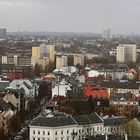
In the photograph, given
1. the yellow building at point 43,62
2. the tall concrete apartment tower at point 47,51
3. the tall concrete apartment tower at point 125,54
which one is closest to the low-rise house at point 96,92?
the yellow building at point 43,62

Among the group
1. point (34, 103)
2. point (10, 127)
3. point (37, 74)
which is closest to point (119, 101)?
point (34, 103)

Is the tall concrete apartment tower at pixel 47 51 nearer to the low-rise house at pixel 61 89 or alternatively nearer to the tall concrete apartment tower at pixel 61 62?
the tall concrete apartment tower at pixel 61 62

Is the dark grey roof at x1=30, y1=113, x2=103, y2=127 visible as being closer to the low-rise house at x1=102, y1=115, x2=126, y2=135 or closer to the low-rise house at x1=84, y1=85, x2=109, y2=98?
the low-rise house at x1=102, y1=115, x2=126, y2=135

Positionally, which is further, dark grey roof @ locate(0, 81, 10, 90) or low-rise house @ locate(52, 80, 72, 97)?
dark grey roof @ locate(0, 81, 10, 90)

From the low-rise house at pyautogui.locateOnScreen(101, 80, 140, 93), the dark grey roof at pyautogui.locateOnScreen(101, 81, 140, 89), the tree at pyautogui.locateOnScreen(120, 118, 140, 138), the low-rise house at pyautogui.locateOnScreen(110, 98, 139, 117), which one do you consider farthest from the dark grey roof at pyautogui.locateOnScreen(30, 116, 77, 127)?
the dark grey roof at pyautogui.locateOnScreen(101, 81, 140, 89)

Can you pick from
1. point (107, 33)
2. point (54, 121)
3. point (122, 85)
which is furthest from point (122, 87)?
point (107, 33)

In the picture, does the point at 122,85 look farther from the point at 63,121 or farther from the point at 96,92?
the point at 63,121

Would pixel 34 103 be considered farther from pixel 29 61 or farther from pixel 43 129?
pixel 29 61

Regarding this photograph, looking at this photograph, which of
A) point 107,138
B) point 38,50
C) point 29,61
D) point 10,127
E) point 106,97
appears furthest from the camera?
point 38,50
